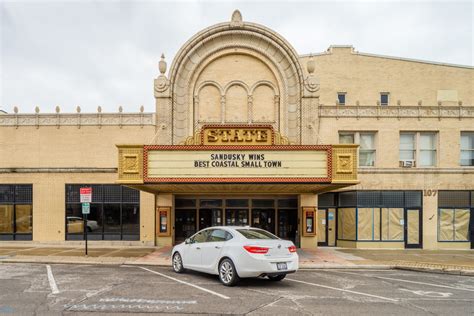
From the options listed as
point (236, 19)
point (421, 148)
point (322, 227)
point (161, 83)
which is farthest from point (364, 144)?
point (161, 83)

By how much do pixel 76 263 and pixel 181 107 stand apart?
9.99 m

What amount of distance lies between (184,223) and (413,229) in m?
13.2

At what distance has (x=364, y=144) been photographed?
838 inches

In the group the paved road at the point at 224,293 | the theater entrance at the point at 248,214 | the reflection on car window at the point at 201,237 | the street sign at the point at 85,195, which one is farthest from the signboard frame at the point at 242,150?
the theater entrance at the point at 248,214

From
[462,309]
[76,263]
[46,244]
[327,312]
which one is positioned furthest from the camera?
[46,244]

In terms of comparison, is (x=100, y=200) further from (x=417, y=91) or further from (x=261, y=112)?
(x=417, y=91)

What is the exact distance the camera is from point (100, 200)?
831 inches

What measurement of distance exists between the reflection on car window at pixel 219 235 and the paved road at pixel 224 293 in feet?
4.27

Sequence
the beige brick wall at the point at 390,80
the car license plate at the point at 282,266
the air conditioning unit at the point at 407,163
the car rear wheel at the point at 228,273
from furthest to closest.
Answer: the beige brick wall at the point at 390,80, the air conditioning unit at the point at 407,163, the car rear wheel at the point at 228,273, the car license plate at the point at 282,266

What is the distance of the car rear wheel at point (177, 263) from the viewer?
12.7 m

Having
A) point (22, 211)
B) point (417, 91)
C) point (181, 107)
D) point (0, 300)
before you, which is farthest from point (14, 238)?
point (417, 91)

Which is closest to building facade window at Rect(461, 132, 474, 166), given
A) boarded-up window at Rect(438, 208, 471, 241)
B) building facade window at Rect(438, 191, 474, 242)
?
building facade window at Rect(438, 191, 474, 242)

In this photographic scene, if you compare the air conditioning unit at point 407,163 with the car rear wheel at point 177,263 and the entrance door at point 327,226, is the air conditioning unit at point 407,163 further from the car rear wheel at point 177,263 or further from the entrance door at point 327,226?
the car rear wheel at point 177,263

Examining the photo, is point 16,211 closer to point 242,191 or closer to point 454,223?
point 242,191
